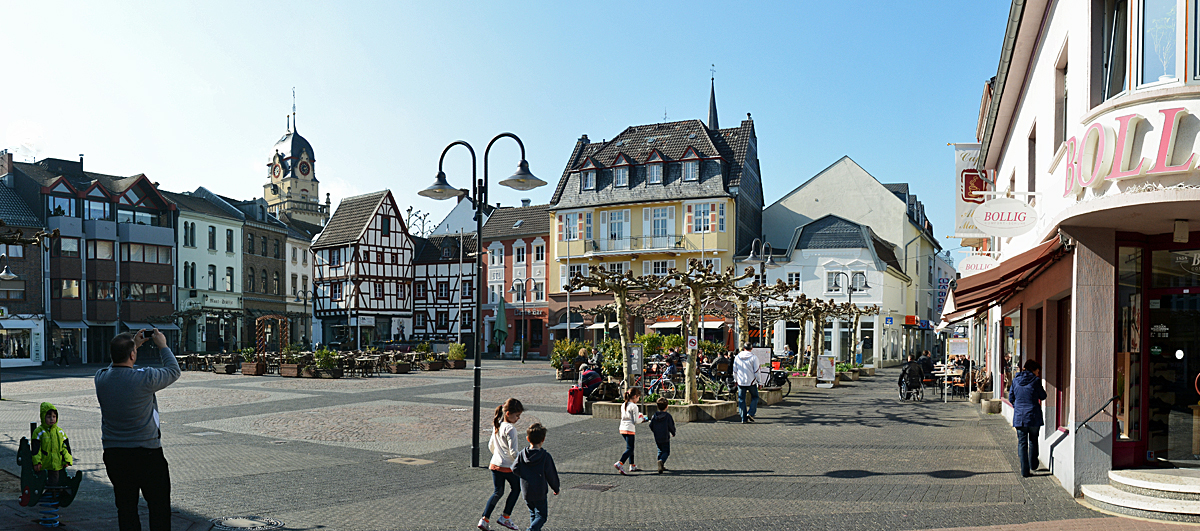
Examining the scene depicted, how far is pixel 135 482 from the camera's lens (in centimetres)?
637

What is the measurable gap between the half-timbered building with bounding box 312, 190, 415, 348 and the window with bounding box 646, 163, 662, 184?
2177 centimetres

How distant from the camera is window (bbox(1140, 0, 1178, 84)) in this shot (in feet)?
27.4

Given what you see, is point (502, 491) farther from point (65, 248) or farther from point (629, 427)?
point (65, 248)

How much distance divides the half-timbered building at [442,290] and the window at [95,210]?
22.1 metres

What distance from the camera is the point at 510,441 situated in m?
8.05

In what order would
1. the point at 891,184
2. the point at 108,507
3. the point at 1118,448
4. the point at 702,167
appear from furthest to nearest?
the point at 891,184
the point at 702,167
the point at 1118,448
the point at 108,507

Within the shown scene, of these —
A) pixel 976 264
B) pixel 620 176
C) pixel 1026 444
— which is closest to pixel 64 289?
pixel 620 176

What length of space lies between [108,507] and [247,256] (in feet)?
201

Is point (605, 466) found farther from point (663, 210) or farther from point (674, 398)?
point (663, 210)

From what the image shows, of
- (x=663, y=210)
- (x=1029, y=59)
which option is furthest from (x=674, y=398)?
(x=663, y=210)

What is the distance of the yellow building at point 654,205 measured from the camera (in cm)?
5400

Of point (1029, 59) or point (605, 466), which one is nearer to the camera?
point (605, 466)

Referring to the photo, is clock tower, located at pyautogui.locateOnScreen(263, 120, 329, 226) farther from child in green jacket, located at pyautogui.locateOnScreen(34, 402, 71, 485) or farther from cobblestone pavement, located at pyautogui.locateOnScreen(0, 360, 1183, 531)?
child in green jacket, located at pyautogui.locateOnScreen(34, 402, 71, 485)

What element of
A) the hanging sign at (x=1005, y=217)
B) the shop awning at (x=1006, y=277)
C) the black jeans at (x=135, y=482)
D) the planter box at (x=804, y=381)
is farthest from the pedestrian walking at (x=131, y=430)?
the planter box at (x=804, y=381)
